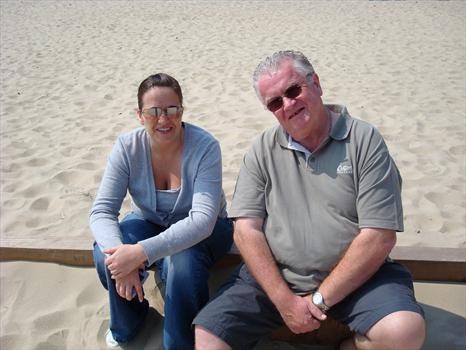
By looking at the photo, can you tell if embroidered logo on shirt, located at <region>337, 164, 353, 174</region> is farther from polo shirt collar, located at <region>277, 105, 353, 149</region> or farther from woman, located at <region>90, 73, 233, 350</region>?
woman, located at <region>90, 73, 233, 350</region>

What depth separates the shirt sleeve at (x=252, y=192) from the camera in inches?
87.0

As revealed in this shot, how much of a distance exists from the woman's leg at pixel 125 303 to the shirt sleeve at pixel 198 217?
257 mm

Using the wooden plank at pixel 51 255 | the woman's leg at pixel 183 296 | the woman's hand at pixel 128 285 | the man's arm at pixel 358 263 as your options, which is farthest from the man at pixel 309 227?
the wooden plank at pixel 51 255

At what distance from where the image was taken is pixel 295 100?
2113 mm

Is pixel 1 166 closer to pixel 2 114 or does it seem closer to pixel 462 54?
pixel 2 114

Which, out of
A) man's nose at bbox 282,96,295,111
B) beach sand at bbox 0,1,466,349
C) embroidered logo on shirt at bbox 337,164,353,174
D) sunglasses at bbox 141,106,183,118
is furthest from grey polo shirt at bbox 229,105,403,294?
beach sand at bbox 0,1,466,349

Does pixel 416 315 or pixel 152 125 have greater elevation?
pixel 152 125

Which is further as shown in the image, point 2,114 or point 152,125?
point 2,114

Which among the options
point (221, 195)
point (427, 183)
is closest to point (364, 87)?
point (427, 183)

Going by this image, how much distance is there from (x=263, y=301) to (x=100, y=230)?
892mm

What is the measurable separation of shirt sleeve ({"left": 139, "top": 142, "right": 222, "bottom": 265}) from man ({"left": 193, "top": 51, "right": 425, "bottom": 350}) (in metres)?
0.17

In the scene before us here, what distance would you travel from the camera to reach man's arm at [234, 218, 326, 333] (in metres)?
2.00

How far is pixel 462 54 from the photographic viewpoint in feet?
27.7

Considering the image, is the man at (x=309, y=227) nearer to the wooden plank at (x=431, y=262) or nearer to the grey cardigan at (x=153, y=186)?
the grey cardigan at (x=153, y=186)
